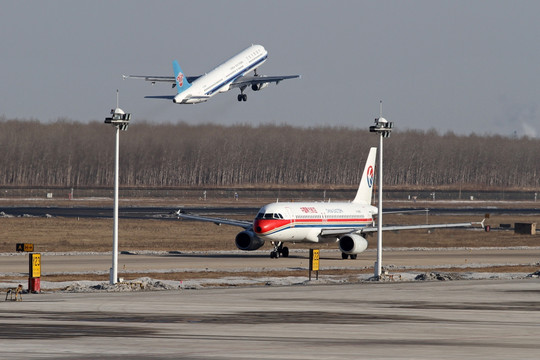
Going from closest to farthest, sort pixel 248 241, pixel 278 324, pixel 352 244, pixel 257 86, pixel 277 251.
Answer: pixel 278 324, pixel 352 244, pixel 277 251, pixel 248 241, pixel 257 86

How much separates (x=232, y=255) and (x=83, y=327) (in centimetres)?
4484

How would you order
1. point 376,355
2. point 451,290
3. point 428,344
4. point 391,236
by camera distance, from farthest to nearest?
point 391,236 → point 451,290 → point 428,344 → point 376,355

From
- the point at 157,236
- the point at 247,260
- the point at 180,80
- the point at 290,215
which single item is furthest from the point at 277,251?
the point at 180,80

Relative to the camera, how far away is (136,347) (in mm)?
28859

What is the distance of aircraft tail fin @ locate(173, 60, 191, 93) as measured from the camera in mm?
116244

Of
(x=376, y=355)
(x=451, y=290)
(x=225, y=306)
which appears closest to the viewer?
(x=376, y=355)

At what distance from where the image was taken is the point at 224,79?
398 feet

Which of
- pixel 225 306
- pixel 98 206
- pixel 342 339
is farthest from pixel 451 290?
pixel 98 206

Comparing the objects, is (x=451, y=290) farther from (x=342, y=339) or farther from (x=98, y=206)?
(x=98, y=206)

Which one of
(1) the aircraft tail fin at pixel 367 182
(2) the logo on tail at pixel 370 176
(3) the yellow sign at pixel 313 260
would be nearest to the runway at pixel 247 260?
(1) the aircraft tail fin at pixel 367 182

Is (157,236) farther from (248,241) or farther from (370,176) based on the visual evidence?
(370,176)

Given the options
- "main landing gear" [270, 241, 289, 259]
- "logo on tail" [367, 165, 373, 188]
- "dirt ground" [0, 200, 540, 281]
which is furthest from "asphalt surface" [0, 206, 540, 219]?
"main landing gear" [270, 241, 289, 259]

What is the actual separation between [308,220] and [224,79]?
49135 mm

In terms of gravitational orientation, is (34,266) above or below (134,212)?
below
